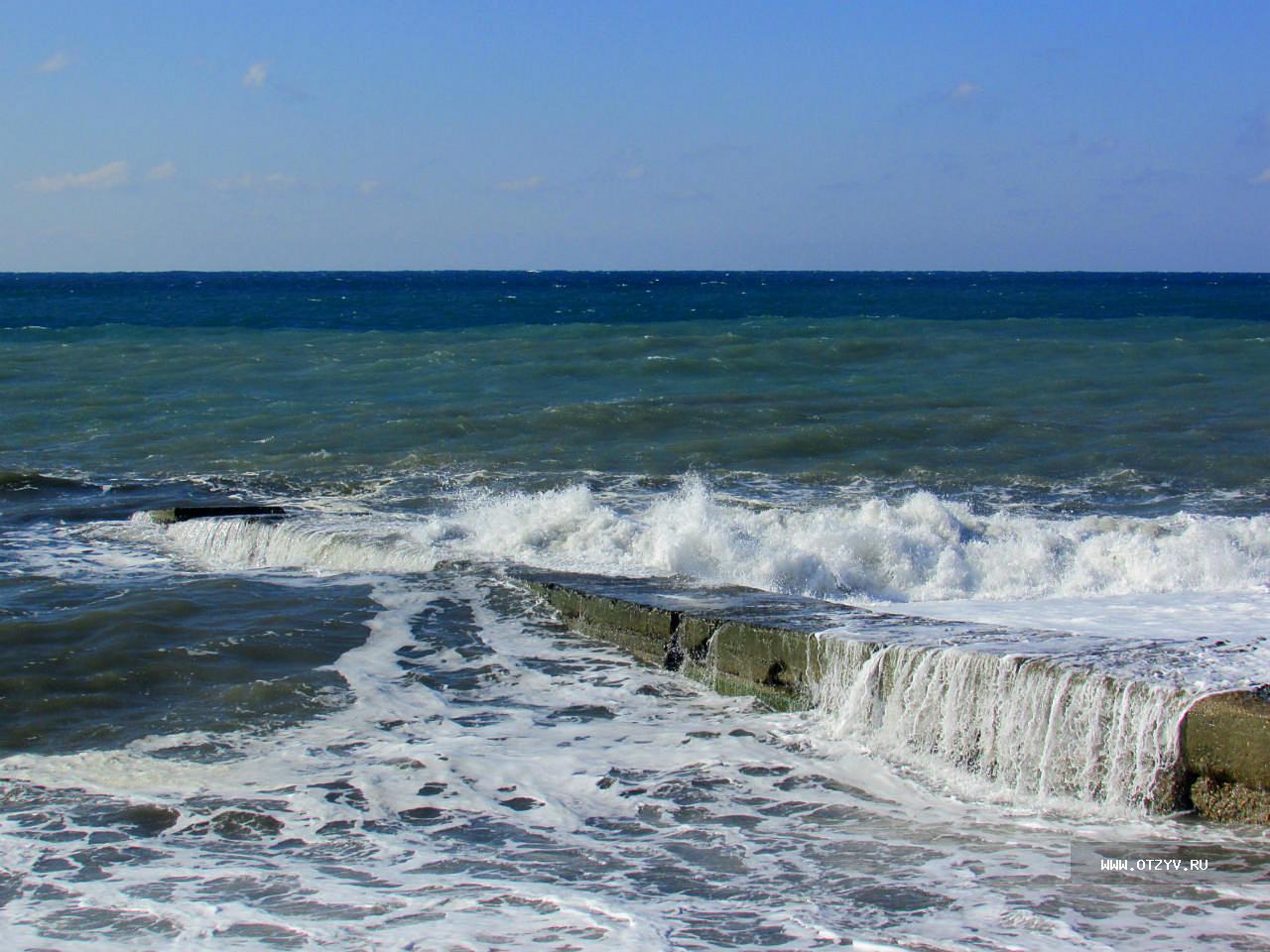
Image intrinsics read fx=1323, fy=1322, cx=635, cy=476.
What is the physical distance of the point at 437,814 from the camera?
6715 millimetres

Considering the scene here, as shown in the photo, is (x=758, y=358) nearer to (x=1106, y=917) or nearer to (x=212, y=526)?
(x=212, y=526)

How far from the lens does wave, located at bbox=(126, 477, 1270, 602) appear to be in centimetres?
1162

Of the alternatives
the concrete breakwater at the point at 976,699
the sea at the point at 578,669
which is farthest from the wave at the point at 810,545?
the concrete breakwater at the point at 976,699

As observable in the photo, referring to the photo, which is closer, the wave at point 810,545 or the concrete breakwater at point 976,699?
the concrete breakwater at point 976,699

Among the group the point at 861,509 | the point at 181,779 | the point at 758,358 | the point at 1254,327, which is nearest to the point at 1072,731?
the point at 181,779

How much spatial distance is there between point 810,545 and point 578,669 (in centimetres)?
342

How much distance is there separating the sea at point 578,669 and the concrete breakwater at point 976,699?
0.04m

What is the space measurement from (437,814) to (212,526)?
7326 mm

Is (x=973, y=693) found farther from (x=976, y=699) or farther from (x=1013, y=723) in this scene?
(x=1013, y=723)

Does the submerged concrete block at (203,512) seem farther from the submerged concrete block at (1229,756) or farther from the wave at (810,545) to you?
the submerged concrete block at (1229,756)

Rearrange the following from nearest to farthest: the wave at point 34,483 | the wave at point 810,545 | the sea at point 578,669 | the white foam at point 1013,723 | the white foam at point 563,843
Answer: the white foam at point 563,843 → the sea at point 578,669 → the white foam at point 1013,723 → the wave at point 810,545 → the wave at point 34,483

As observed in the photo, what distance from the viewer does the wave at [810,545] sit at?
11617 mm

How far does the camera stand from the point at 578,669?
9352 millimetres

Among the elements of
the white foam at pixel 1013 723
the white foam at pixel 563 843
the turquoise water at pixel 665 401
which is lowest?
the white foam at pixel 563 843
